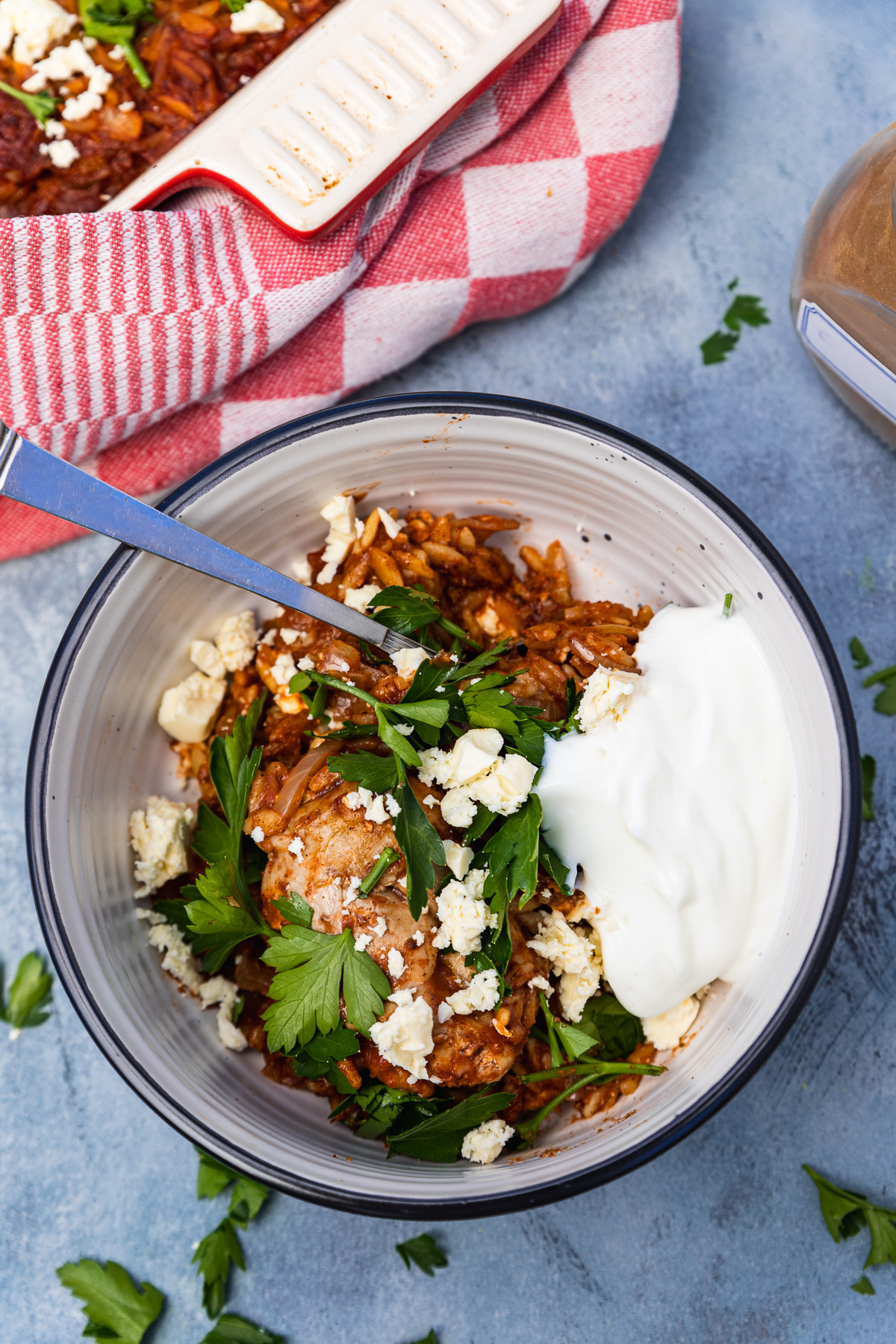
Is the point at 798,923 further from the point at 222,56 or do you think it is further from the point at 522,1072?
the point at 222,56

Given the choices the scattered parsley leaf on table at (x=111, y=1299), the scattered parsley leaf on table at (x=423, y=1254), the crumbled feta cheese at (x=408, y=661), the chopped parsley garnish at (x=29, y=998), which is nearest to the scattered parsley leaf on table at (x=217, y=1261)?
the scattered parsley leaf on table at (x=111, y=1299)

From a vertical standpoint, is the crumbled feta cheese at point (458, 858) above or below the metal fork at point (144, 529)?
below

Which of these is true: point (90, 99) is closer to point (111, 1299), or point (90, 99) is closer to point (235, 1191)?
point (235, 1191)

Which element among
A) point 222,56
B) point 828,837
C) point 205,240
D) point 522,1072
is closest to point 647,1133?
point 522,1072

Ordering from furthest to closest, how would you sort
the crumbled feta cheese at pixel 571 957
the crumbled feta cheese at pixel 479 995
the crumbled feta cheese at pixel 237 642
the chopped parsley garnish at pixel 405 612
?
the crumbled feta cheese at pixel 237 642 < the chopped parsley garnish at pixel 405 612 < the crumbled feta cheese at pixel 571 957 < the crumbled feta cheese at pixel 479 995

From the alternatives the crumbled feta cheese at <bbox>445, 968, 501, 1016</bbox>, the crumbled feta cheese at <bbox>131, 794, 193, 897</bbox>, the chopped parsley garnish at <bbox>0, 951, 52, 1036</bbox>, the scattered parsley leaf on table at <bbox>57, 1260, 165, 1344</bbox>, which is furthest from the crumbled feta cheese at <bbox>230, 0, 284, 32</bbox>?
the scattered parsley leaf on table at <bbox>57, 1260, 165, 1344</bbox>

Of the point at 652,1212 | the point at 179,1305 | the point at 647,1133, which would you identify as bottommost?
the point at 179,1305

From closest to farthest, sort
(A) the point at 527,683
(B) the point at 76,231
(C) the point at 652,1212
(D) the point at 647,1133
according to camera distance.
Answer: (D) the point at 647,1133, (A) the point at 527,683, (B) the point at 76,231, (C) the point at 652,1212

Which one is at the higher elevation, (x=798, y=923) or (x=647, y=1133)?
(x=798, y=923)

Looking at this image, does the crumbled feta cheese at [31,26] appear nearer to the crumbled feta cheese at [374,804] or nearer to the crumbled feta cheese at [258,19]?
the crumbled feta cheese at [258,19]
